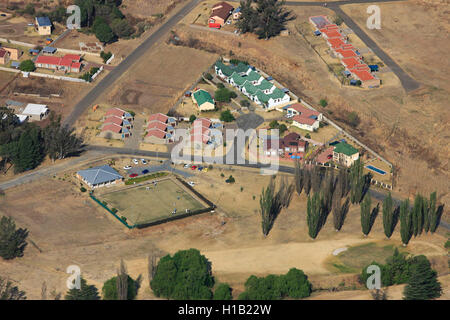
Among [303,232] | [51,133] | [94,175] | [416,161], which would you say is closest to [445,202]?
[416,161]

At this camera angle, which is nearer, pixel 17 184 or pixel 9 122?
pixel 17 184

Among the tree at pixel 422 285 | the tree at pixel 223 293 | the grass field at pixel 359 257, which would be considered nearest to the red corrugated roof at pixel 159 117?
the grass field at pixel 359 257

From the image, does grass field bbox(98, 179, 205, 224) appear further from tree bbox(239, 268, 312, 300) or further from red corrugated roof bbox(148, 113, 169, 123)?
tree bbox(239, 268, 312, 300)

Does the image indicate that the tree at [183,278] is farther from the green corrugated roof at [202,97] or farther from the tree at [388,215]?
the green corrugated roof at [202,97]

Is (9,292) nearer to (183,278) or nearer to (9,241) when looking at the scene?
(9,241)
